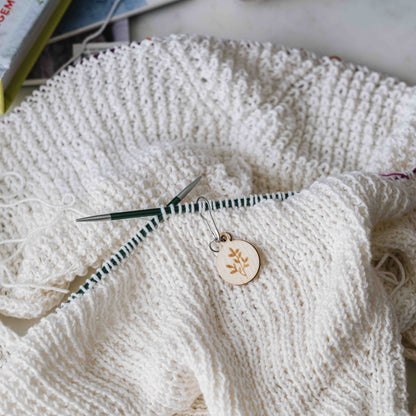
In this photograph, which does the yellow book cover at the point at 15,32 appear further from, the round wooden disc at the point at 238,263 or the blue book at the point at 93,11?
the round wooden disc at the point at 238,263

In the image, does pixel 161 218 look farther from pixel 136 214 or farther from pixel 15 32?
pixel 15 32

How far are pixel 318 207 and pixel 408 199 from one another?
0.18m

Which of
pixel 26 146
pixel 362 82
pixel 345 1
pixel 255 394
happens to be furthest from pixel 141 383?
pixel 345 1

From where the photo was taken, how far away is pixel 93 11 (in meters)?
1.27

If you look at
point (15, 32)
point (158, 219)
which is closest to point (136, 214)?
point (158, 219)

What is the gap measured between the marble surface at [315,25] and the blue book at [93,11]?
0.03m

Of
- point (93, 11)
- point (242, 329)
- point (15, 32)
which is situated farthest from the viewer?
point (93, 11)

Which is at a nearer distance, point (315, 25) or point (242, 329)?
point (242, 329)

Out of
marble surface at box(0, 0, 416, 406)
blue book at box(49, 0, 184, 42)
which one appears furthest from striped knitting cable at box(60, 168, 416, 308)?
blue book at box(49, 0, 184, 42)

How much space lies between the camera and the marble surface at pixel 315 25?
4.05 feet

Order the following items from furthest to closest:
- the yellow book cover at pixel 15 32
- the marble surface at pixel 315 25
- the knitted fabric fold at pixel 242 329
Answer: the marble surface at pixel 315 25
the yellow book cover at pixel 15 32
the knitted fabric fold at pixel 242 329

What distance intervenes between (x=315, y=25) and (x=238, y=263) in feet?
2.30

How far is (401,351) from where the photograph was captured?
88 cm

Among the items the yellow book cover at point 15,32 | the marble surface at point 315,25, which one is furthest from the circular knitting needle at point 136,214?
the marble surface at point 315,25
